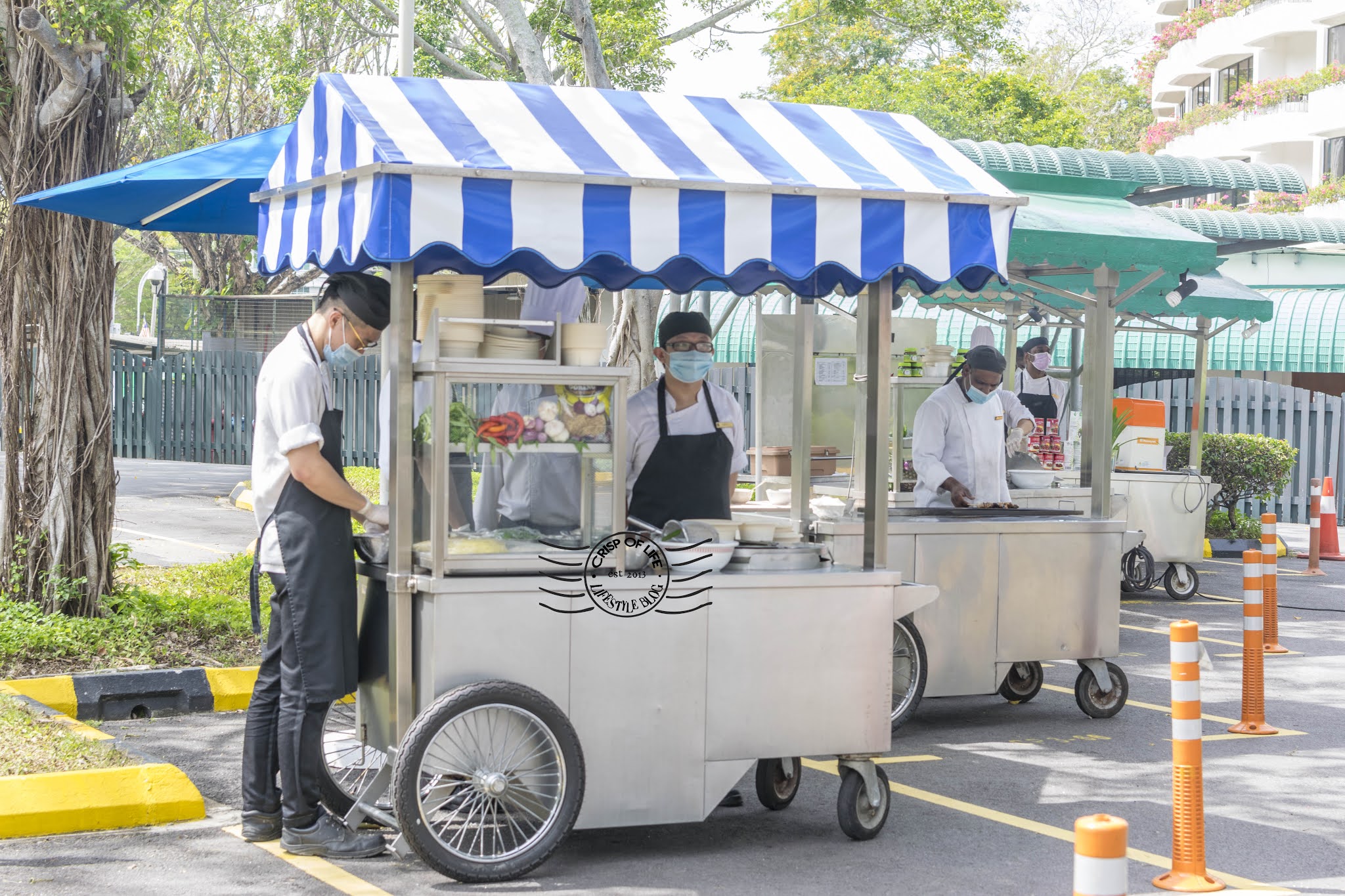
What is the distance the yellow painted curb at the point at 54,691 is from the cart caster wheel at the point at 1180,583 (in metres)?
9.38

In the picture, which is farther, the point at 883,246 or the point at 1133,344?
the point at 1133,344

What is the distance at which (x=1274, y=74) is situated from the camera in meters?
49.4

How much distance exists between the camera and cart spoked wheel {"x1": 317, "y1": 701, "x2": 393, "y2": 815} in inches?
226

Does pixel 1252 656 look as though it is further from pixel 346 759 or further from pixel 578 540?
pixel 346 759

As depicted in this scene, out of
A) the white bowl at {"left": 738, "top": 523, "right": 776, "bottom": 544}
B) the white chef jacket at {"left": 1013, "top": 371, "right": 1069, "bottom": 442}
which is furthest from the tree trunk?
the white chef jacket at {"left": 1013, "top": 371, "right": 1069, "bottom": 442}

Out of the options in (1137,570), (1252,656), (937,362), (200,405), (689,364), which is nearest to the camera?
(689,364)

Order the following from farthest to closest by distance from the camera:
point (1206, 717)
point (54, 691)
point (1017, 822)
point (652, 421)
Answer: point (1206, 717) → point (54, 691) → point (652, 421) → point (1017, 822)

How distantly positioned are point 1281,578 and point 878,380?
32.6 ft

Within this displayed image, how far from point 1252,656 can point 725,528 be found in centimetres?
346

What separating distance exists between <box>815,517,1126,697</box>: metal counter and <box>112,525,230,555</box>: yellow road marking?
763 cm

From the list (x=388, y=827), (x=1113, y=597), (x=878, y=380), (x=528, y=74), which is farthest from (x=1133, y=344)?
(x=388, y=827)

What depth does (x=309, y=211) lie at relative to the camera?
530 cm

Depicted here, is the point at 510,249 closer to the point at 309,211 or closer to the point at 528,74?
the point at 309,211

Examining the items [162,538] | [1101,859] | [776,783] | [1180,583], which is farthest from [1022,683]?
[162,538]
